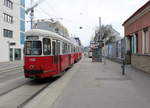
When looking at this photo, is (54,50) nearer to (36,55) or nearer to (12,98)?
(36,55)

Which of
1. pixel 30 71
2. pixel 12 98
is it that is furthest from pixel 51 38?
pixel 12 98

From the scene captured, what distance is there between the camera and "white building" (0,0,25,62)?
36031 millimetres

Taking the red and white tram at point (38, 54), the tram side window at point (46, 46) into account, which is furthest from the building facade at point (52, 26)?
the red and white tram at point (38, 54)

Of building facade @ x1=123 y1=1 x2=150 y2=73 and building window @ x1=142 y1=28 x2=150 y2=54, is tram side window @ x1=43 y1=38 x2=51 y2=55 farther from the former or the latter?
building window @ x1=142 y1=28 x2=150 y2=54

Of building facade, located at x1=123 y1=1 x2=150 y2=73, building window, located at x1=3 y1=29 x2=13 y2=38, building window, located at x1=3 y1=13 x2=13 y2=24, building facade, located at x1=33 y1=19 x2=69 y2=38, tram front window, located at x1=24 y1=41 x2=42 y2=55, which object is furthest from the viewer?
building window, located at x1=3 y1=13 x2=13 y2=24

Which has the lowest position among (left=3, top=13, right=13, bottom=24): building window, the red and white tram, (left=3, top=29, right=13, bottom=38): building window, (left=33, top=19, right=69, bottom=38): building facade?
the red and white tram

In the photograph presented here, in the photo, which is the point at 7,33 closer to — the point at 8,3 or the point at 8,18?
the point at 8,18

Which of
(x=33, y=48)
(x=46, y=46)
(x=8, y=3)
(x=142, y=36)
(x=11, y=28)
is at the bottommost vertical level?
(x=33, y=48)

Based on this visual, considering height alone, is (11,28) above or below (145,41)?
above

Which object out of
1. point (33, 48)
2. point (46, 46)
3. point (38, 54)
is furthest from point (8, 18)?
point (38, 54)

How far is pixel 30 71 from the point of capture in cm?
1080

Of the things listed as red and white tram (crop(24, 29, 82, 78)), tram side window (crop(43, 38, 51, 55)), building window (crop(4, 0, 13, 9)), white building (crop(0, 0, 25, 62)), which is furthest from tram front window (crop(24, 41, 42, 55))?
building window (crop(4, 0, 13, 9))

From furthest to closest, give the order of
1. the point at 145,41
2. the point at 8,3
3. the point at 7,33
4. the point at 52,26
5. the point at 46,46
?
1. the point at 8,3
2. the point at 7,33
3. the point at 145,41
4. the point at 52,26
5. the point at 46,46

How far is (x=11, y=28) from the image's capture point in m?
39.3
